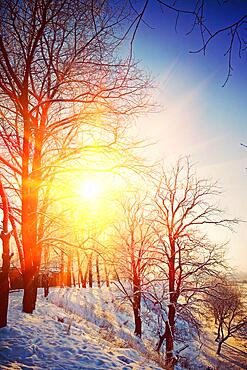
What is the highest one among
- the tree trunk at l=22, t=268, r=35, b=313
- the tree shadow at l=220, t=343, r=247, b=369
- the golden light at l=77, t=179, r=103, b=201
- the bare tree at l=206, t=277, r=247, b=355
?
the golden light at l=77, t=179, r=103, b=201

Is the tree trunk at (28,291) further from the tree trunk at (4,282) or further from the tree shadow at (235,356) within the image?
the tree shadow at (235,356)

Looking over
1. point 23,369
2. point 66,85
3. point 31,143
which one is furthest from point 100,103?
point 23,369

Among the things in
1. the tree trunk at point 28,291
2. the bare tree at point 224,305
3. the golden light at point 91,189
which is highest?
the golden light at point 91,189

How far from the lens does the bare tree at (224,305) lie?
35.5 feet

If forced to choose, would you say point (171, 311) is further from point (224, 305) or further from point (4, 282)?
point (224, 305)

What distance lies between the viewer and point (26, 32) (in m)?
5.85

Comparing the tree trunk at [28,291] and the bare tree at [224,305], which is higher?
the tree trunk at [28,291]

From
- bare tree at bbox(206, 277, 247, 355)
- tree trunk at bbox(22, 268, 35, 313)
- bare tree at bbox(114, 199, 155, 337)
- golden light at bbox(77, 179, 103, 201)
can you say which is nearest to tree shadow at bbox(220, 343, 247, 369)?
bare tree at bbox(206, 277, 247, 355)

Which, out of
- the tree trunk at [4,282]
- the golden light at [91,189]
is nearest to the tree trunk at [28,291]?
the tree trunk at [4,282]

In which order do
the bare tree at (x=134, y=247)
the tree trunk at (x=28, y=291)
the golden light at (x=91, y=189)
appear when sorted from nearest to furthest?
the tree trunk at (x=28, y=291) → the golden light at (x=91, y=189) → the bare tree at (x=134, y=247)

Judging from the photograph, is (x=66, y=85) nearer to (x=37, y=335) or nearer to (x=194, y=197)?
(x=37, y=335)

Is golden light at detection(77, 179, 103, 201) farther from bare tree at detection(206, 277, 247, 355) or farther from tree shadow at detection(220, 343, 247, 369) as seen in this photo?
tree shadow at detection(220, 343, 247, 369)

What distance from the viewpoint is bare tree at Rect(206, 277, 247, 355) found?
10.8 m

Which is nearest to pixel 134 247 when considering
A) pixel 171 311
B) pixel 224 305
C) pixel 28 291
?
pixel 171 311
